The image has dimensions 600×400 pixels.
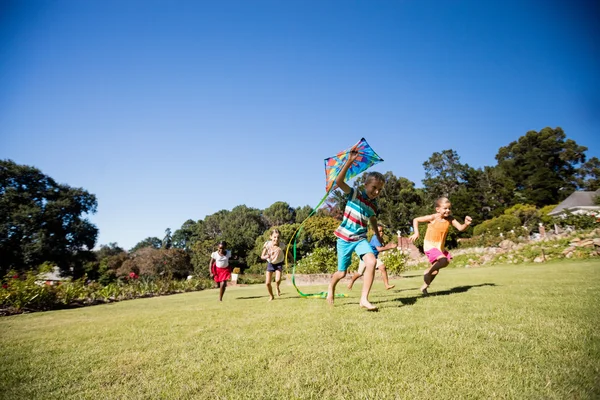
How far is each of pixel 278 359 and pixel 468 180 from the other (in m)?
63.0

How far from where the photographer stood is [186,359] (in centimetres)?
282

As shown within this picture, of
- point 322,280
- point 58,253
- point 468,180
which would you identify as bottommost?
point 322,280

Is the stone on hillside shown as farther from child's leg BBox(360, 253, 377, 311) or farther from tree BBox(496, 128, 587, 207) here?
tree BBox(496, 128, 587, 207)

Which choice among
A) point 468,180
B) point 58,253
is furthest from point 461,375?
point 468,180

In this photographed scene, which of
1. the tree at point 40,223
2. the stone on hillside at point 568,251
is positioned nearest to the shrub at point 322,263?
the stone on hillside at point 568,251

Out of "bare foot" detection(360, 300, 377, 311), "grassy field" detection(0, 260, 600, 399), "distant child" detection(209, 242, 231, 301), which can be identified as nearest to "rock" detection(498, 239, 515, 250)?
"grassy field" detection(0, 260, 600, 399)

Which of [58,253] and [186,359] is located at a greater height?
[58,253]

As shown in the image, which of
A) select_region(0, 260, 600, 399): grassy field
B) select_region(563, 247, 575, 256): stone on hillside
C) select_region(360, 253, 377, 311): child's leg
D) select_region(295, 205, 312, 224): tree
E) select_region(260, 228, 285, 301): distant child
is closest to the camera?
select_region(0, 260, 600, 399): grassy field

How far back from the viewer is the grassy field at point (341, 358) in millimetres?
1955

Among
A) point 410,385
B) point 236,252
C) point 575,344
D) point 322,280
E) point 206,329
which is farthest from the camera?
point 236,252

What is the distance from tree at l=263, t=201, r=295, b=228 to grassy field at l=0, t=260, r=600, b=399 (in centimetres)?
5672

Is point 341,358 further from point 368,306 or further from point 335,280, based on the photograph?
point 335,280

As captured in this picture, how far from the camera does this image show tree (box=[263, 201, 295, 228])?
61.0 meters

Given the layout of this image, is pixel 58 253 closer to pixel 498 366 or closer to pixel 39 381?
pixel 39 381
